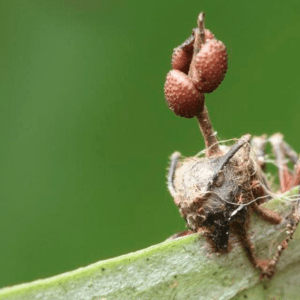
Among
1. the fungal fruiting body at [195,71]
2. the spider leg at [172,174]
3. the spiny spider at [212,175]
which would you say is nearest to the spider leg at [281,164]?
the spiny spider at [212,175]

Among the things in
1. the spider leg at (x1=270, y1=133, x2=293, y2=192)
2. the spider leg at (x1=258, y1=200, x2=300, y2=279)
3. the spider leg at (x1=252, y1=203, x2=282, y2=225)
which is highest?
the spider leg at (x1=270, y1=133, x2=293, y2=192)

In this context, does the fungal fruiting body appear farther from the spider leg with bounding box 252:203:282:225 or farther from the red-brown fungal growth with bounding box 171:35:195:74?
the spider leg with bounding box 252:203:282:225

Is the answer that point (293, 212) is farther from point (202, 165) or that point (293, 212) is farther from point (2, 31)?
point (2, 31)

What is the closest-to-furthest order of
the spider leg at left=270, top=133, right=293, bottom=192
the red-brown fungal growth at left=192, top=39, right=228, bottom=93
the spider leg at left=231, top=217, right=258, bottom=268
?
1. the red-brown fungal growth at left=192, top=39, right=228, bottom=93
2. the spider leg at left=231, top=217, right=258, bottom=268
3. the spider leg at left=270, top=133, right=293, bottom=192

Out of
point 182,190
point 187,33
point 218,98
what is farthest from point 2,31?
point 182,190

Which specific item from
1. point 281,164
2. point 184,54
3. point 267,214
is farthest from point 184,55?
point 281,164

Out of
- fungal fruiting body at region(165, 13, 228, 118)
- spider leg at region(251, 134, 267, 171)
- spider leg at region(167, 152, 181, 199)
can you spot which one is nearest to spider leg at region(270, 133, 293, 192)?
spider leg at region(251, 134, 267, 171)

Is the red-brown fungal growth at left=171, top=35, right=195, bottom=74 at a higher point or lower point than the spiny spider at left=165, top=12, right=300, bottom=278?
higher
